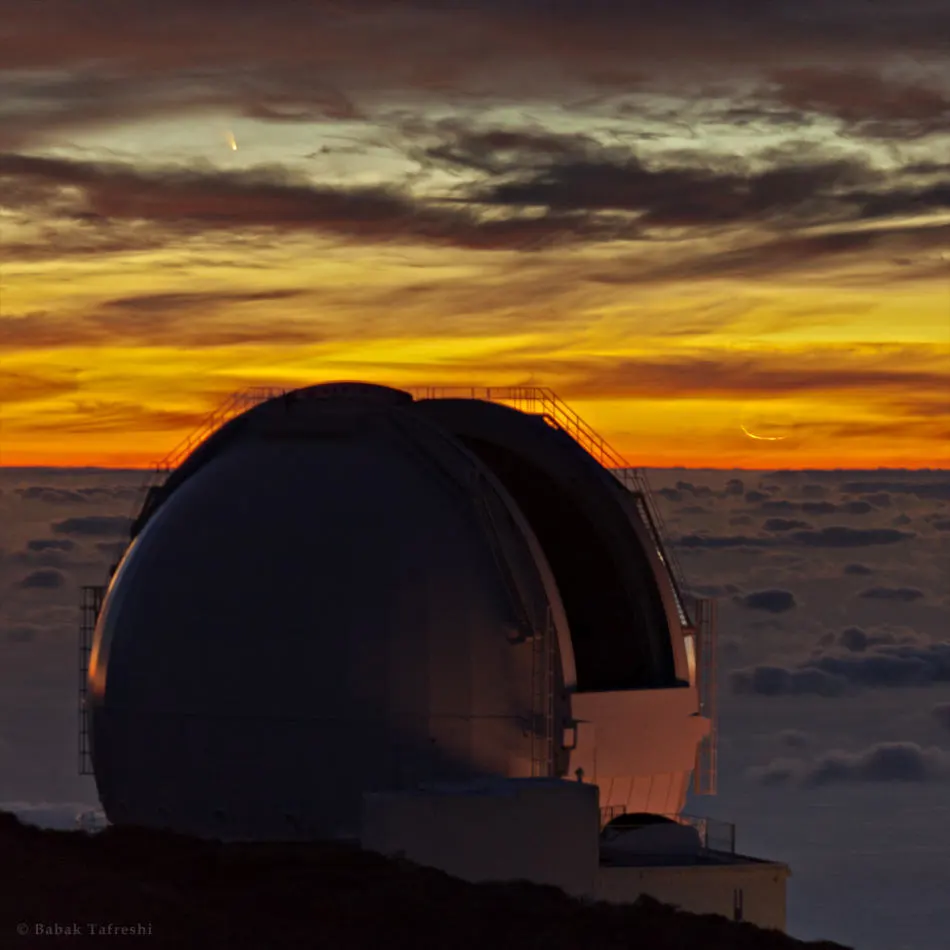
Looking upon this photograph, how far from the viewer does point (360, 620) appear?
1436 inches

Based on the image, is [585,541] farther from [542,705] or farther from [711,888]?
[711,888]

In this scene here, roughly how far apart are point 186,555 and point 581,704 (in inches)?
227

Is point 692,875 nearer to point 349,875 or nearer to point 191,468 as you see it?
point 349,875

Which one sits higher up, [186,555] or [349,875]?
[186,555]

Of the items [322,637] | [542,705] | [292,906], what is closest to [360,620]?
[322,637]

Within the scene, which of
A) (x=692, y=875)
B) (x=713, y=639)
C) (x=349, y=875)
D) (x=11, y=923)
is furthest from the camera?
(x=713, y=639)

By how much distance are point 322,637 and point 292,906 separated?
16.1 ft

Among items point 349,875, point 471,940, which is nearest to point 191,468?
point 349,875

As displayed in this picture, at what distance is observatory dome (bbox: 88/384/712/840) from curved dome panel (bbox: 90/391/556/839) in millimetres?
28

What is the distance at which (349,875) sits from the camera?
3375 cm

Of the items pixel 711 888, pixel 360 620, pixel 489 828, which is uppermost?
pixel 360 620

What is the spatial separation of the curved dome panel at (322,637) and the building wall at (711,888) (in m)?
1.97

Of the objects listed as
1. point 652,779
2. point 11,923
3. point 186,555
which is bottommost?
point 11,923

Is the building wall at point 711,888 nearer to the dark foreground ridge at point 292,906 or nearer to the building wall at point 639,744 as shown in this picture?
the dark foreground ridge at point 292,906
